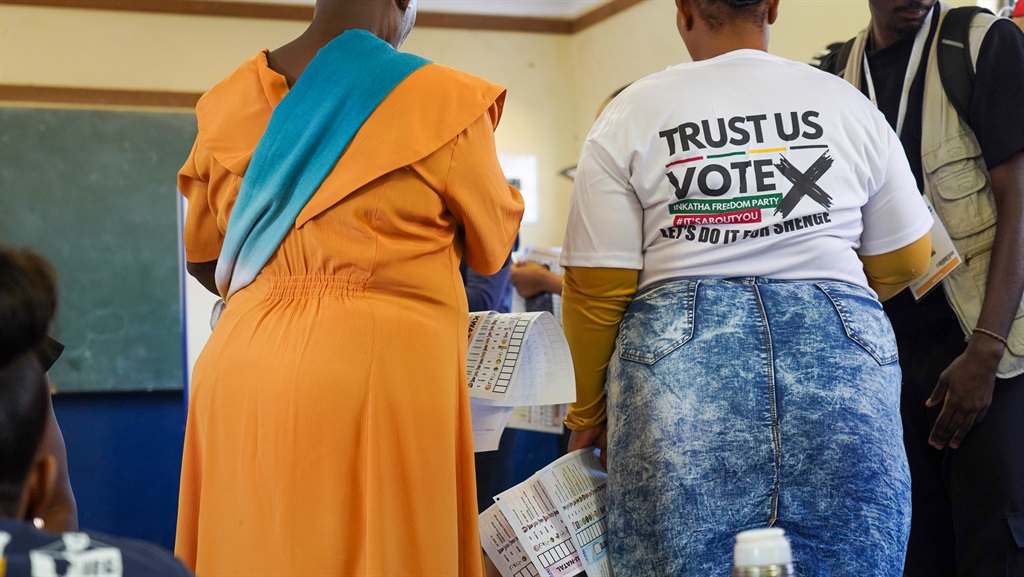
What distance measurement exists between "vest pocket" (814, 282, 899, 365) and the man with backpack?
0.46 m

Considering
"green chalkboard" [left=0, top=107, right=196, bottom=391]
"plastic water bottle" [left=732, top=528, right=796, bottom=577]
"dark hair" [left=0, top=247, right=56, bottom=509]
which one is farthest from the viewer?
"green chalkboard" [left=0, top=107, right=196, bottom=391]

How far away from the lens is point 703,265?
4.80ft

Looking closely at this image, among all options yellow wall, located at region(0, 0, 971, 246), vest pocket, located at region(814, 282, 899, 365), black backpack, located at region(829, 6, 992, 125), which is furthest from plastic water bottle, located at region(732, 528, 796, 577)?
yellow wall, located at region(0, 0, 971, 246)

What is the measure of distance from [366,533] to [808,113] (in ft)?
3.00

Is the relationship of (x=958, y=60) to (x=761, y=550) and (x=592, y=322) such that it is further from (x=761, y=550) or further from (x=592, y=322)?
(x=761, y=550)

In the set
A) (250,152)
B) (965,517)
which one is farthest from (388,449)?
(965,517)

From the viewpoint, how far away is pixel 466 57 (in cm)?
557

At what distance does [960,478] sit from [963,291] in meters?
0.37

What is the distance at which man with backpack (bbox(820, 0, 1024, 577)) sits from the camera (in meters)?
1.81

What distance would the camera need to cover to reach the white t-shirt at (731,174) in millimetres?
1438

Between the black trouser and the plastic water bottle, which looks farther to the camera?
the black trouser

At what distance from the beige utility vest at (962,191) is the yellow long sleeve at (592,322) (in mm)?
778

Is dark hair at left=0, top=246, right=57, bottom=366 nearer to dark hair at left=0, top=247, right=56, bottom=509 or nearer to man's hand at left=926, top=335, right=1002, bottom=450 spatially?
dark hair at left=0, top=247, right=56, bottom=509

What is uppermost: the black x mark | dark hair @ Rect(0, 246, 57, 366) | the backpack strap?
the backpack strap
